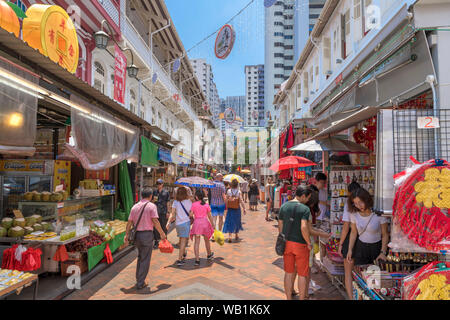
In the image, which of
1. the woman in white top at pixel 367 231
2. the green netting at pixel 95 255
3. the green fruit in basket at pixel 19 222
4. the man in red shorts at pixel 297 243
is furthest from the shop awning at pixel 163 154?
the woman in white top at pixel 367 231

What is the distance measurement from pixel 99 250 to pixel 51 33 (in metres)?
4.80

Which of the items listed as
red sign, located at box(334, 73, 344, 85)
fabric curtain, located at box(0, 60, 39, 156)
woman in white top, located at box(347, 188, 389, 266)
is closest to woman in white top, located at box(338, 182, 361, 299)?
woman in white top, located at box(347, 188, 389, 266)

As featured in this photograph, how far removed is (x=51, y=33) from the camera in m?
6.12

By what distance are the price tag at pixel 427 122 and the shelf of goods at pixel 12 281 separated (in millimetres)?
5160

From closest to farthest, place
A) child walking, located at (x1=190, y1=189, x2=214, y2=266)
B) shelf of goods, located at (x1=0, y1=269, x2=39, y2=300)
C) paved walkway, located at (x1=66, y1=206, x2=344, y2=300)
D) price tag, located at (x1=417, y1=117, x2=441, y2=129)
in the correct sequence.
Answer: price tag, located at (x1=417, y1=117, x2=441, y2=129) < shelf of goods, located at (x1=0, y1=269, x2=39, y2=300) < paved walkway, located at (x1=66, y1=206, x2=344, y2=300) < child walking, located at (x1=190, y1=189, x2=214, y2=266)

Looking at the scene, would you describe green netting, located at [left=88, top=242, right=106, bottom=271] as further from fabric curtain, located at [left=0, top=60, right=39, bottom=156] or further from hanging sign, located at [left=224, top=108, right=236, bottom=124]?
hanging sign, located at [left=224, top=108, right=236, bottom=124]

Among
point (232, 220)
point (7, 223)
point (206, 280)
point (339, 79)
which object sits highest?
point (339, 79)

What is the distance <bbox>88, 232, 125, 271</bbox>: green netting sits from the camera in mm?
5406

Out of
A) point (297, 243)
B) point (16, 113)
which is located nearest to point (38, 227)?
point (16, 113)

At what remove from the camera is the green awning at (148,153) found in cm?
808

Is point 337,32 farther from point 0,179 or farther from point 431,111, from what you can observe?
point 0,179

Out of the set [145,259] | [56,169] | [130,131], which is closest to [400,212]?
[145,259]

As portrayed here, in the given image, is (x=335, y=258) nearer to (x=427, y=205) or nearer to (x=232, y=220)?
(x=427, y=205)

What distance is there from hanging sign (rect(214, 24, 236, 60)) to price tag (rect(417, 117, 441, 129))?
662cm
